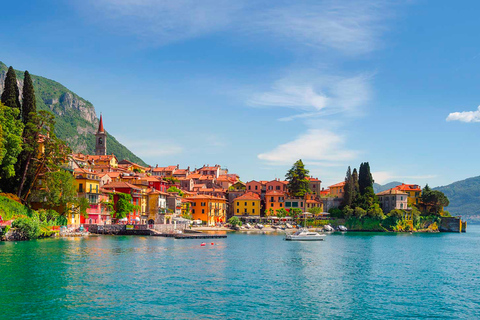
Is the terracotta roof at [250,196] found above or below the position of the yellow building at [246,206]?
above

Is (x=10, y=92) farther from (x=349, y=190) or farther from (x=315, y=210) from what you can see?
(x=349, y=190)

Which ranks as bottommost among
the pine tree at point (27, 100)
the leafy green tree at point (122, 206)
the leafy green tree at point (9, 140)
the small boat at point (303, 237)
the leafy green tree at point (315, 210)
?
the small boat at point (303, 237)

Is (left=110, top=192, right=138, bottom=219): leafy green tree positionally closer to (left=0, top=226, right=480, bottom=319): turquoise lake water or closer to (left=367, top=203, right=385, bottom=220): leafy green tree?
(left=0, top=226, right=480, bottom=319): turquoise lake water

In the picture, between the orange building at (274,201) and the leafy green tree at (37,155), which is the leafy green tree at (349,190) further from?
the leafy green tree at (37,155)

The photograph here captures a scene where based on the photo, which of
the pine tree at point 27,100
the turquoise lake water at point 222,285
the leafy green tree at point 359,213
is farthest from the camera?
the leafy green tree at point 359,213

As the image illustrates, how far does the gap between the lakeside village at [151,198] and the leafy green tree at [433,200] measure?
0.83ft

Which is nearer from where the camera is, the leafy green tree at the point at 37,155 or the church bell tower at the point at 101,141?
the leafy green tree at the point at 37,155

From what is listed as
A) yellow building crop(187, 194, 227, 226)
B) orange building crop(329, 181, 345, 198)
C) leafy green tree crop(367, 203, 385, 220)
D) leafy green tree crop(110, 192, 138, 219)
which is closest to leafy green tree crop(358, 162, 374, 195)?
leafy green tree crop(367, 203, 385, 220)

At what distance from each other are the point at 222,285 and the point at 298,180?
93.8 meters

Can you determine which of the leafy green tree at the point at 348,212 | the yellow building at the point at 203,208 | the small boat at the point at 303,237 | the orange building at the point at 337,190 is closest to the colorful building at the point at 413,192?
the orange building at the point at 337,190

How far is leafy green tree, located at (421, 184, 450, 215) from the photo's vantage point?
12294 centimetres

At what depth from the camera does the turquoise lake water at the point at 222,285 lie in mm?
25422

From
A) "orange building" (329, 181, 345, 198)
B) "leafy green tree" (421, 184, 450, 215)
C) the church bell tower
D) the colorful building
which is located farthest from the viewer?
the church bell tower

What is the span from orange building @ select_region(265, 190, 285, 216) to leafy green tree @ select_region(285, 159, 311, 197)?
Answer: 3.33m
